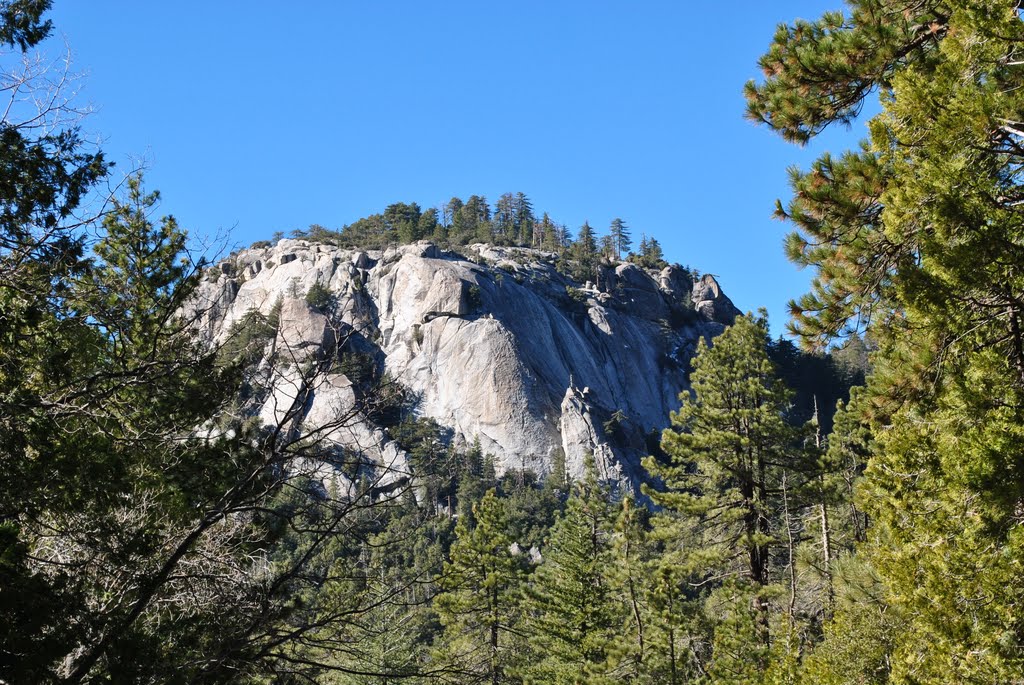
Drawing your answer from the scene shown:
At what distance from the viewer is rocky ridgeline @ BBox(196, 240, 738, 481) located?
66.4 m

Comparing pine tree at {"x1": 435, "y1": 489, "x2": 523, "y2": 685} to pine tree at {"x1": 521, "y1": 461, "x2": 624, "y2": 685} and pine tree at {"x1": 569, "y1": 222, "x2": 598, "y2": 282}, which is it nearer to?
pine tree at {"x1": 521, "y1": 461, "x2": 624, "y2": 685}

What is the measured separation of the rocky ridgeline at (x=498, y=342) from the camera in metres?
66.4

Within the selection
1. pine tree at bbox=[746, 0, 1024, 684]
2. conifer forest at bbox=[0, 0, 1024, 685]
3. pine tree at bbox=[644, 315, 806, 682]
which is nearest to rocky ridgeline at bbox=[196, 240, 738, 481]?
pine tree at bbox=[644, 315, 806, 682]

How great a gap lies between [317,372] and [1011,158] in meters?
5.49

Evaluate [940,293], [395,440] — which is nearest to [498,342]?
[395,440]

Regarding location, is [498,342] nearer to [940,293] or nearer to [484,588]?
[484,588]

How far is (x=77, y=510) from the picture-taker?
4.86 metres

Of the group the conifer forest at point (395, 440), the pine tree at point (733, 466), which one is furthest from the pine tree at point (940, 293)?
the pine tree at point (733, 466)

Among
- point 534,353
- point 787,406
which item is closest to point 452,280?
point 534,353

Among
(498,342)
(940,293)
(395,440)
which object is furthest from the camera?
(498,342)

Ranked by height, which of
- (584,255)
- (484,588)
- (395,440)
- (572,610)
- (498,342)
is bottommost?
(395,440)

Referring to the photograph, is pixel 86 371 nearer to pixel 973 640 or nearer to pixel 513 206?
pixel 973 640

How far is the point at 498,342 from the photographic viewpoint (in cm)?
6881

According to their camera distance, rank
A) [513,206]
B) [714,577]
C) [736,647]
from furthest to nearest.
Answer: [513,206] → [714,577] → [736,647]
